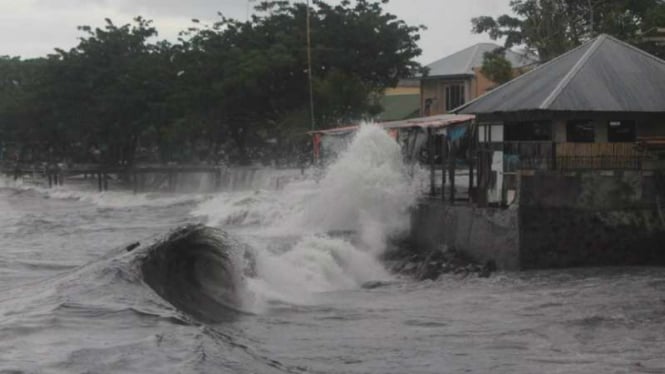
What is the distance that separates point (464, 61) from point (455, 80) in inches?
65.5

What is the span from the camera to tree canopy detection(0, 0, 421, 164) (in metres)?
46.0

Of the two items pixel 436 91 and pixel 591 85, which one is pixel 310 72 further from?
pixel 591 85

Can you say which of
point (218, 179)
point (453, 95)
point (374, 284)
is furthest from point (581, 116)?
point (218, 179)

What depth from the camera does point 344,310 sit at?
15.1 metres

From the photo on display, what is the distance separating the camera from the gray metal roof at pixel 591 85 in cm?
1934

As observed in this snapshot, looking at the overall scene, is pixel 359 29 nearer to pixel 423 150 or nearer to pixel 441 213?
pixel 423 150

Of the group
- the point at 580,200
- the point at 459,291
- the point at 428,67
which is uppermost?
the point at 428,67

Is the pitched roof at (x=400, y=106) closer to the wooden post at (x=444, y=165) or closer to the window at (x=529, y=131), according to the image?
the wooden post at (x=444, y=165)

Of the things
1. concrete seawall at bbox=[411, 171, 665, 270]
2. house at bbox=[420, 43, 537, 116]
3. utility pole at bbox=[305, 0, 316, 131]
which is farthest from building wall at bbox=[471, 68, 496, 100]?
concrete seawall at bbox=[411, 171, 665, 270]

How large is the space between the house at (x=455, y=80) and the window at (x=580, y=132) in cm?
2411

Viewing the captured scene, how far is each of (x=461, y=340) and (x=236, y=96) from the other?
1477 inches

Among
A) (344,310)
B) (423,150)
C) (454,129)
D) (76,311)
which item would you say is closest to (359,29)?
(423,150)

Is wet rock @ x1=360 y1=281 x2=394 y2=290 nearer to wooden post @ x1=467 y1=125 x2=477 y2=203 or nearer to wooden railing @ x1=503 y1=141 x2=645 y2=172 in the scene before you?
wooden railing @ x1=503 y1=141 x2=645 y2=172

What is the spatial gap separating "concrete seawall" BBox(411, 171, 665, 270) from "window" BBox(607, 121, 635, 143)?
1.38 metres
